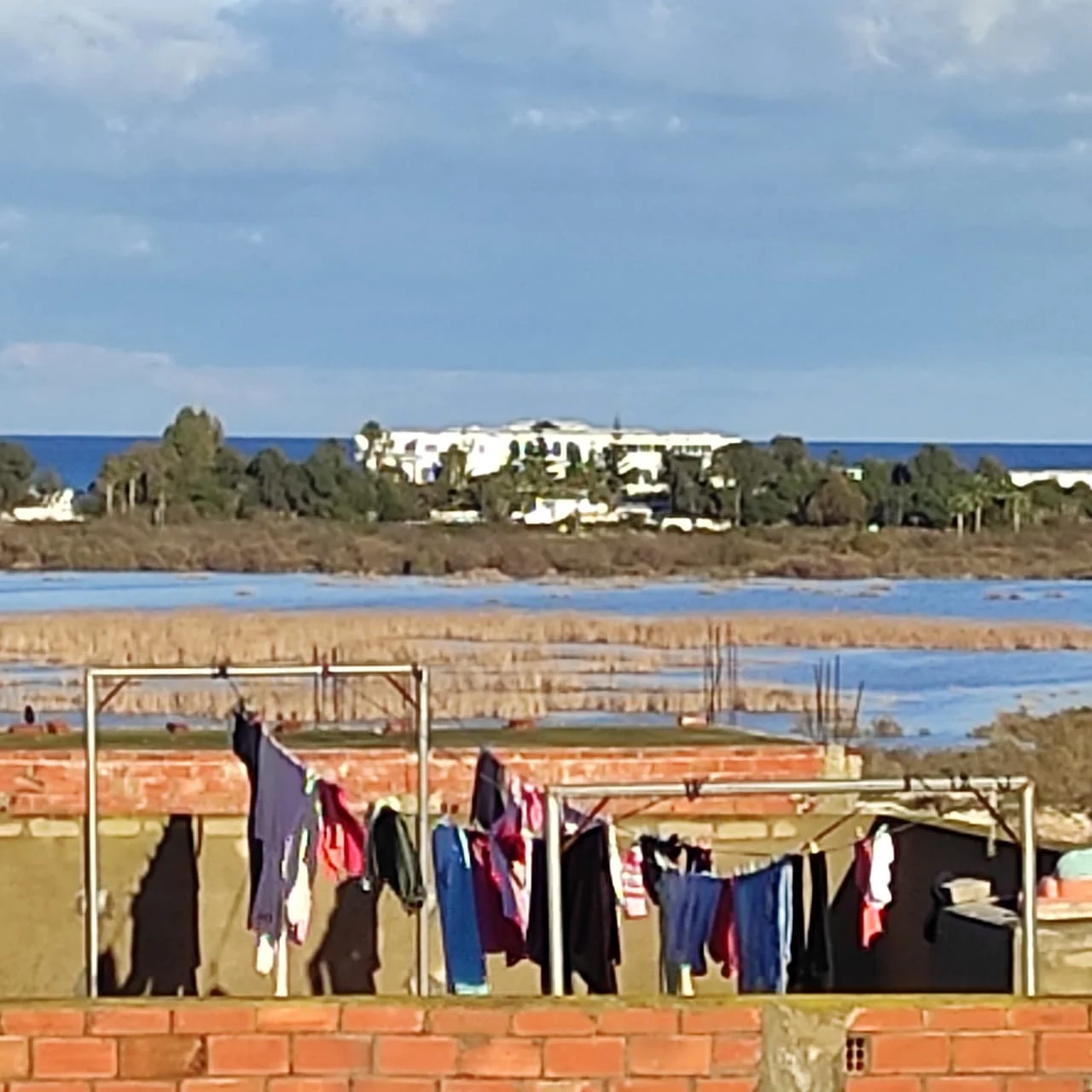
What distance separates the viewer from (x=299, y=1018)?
207 inches

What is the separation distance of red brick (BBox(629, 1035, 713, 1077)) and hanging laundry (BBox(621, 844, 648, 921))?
6.83ft

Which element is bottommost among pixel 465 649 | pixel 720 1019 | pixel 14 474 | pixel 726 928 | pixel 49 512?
pixel 465 649

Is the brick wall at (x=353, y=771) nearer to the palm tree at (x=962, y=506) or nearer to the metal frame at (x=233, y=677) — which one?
the metal frame at (x=233, y=677)

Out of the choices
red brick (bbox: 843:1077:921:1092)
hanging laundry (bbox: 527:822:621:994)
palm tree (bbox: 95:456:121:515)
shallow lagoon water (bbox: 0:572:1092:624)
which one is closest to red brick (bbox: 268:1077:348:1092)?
red brick (bbox: 843:1077:921:1092)

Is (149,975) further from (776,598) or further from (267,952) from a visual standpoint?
(776,598)

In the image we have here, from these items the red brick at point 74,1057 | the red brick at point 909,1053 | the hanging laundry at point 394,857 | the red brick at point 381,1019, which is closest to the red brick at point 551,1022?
the red brick at point 381,1019

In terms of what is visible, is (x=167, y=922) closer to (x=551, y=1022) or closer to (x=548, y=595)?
(x=551, y=1022)

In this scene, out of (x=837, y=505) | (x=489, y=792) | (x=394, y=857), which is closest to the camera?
(x=394, y=857)

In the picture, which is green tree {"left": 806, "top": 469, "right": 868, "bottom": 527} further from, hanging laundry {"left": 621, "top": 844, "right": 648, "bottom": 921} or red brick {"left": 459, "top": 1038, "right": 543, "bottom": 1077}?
red brick {"left": 459, "top": 1038, "right": 543, "bottom": 1077}

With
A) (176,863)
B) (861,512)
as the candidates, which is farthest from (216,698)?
(861,512)

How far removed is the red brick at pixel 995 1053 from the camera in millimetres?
5277

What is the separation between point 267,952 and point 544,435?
5363 inches

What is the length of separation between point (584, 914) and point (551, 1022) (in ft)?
7.06

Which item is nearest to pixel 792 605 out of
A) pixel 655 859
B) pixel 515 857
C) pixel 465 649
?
pixel 465 649
